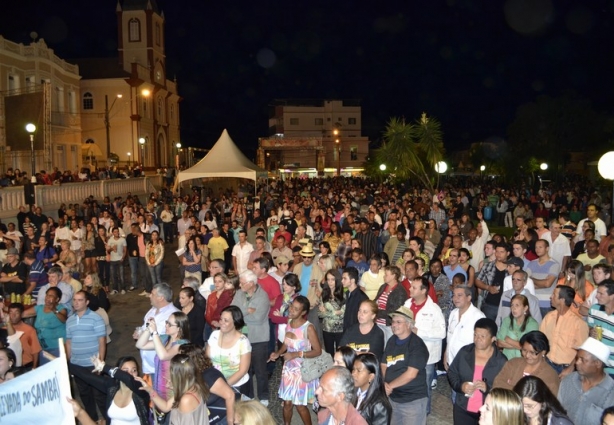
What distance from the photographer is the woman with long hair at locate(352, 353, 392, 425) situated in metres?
4.30

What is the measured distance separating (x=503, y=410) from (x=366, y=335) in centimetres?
207

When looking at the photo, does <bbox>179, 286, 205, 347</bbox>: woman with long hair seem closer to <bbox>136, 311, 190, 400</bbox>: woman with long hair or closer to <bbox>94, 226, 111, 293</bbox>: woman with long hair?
<bbox>136, 311, 190, 400</bbox>: woman with long hair

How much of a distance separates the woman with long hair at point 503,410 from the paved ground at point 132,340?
9.39 feet

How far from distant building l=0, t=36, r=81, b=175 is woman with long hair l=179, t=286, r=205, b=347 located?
16.9m

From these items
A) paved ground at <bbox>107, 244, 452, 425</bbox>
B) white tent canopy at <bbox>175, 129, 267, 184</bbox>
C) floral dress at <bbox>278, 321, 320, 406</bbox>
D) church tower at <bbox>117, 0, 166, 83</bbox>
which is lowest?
paved ground at <bbox>107, 244, 452, 425</bbox>

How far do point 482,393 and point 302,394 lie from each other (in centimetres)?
170

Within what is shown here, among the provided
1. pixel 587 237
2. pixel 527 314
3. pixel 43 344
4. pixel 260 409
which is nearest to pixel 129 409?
pixel 260 409

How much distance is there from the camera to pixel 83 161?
43.2 meters

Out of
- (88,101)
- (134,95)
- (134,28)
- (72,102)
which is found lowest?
(72,102)

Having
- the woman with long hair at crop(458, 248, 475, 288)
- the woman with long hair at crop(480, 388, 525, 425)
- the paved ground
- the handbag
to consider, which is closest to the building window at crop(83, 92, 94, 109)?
the paved ground

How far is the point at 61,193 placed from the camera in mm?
21688

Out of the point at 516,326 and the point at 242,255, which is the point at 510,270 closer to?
the point at 516,326

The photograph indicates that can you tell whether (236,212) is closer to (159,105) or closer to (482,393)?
(482,393)

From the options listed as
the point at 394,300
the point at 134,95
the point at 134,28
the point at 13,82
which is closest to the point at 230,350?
the point at 394,300
